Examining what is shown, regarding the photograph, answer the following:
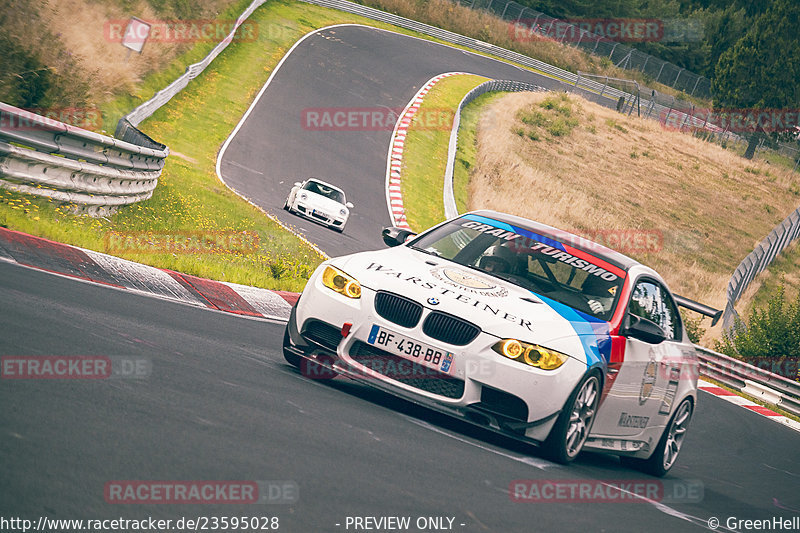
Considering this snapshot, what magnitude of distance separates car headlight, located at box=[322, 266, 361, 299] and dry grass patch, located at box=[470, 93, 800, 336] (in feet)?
84.4

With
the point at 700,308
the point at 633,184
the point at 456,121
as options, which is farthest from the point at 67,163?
the point at 633,184

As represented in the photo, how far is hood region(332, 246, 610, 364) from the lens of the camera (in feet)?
22.8

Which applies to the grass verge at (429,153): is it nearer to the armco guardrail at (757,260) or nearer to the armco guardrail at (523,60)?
the armco guardrail at (757,260)

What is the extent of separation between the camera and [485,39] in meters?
60.3

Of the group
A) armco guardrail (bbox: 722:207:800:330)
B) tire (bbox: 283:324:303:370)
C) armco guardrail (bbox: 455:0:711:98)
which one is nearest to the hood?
tire (bbox: 283:324:303:370)

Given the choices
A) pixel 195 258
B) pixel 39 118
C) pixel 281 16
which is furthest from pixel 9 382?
pixel 281 16

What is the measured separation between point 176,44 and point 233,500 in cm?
3119

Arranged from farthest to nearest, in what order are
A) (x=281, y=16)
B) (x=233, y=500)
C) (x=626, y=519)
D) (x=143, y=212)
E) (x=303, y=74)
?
(x=281, y=16) → (x=303, y=74) → (x=143, y=212) → (x=626, y=519) → (x=233, y=500)

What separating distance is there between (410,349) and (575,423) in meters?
1.35

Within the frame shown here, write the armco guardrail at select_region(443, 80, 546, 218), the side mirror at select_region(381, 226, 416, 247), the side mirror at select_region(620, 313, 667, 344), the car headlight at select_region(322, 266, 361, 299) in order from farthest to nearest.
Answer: the armco guardrail at select_region(443, 80, 546, 218) → the side mirror at select_region(381, 226, 416, 247) → the side mirror at select_region(620, 313, 667, 344) → the car headlight at select_region(322, 266, 361, 299)

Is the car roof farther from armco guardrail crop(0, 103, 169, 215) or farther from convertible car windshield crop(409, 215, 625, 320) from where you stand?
armco guardrail crop(0, 103, 169, 215)

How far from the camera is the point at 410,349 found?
22.9 feet

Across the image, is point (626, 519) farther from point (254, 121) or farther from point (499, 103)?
point (499, 103)

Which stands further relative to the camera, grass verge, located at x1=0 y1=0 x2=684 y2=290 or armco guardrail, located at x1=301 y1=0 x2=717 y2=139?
armco guardrail, located at x1=301 y1=0 x2=717 y2=139
